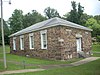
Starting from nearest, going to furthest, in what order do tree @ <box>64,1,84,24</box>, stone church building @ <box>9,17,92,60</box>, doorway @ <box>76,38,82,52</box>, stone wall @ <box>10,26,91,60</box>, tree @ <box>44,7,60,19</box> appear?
stone wall @ <box>10,26,91,60</box> < stone church building @ <box>9,17,92,60</box> < doorway @ <box>76,38,82,52</box> < tree @ <box>64,1,84,24</box> < tree @ <box>44,7,60,19</box>

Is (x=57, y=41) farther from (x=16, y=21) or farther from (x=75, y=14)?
(x=16, y=21)

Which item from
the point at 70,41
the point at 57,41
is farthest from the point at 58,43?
the point at 70,41

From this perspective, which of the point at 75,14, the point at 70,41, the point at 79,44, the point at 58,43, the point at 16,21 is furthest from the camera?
the point at 16,21

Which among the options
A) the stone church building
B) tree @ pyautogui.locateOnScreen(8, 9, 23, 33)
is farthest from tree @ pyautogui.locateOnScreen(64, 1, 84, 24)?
the stone church building

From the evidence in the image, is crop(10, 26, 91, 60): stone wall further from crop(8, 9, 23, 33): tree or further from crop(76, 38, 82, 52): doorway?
crop(8, 9, 23, 33): tree

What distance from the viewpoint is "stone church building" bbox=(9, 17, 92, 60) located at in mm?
24297

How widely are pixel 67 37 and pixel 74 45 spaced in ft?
6.06

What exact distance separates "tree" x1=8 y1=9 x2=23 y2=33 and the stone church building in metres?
38.4

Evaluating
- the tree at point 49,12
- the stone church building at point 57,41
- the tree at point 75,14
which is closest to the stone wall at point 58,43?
the stone church building at point 57,41

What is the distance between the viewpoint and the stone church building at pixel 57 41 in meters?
24.3

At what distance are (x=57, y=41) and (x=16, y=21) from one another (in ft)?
167

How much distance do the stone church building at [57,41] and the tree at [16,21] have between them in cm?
3836

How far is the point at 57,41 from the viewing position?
24.3 m

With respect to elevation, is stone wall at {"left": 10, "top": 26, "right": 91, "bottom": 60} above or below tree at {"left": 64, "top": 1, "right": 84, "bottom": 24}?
below
